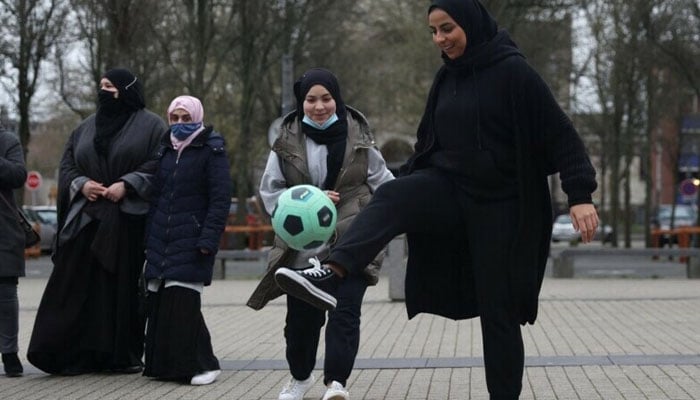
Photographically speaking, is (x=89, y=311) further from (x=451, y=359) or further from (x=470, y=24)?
(x=470, y=24)

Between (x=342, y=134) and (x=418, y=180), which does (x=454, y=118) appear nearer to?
(x=418, y=180)

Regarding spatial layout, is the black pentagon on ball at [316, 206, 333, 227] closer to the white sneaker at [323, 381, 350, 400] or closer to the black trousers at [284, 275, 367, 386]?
the black trousers at [284, 275, 367, 386]

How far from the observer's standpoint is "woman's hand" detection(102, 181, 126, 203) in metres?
9.34

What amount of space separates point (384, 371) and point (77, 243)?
2.17m

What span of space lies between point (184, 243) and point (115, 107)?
1.21 metres

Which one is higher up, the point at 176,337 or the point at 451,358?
the point at 176,337

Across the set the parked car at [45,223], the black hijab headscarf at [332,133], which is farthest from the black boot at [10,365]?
the parked car at [45,223]

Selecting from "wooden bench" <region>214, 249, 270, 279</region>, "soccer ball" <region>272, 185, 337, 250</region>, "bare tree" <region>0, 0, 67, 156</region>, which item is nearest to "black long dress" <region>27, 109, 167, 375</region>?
"soccer ball" <region>272, 185, 337, 250</region>

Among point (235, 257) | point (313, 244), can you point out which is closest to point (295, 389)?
point (313, 244)

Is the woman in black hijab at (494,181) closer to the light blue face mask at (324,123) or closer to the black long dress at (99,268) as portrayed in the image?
the light blue face mask at (324,123)

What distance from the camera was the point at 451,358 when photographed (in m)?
10.1

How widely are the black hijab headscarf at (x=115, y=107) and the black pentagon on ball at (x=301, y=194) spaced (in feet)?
9.18

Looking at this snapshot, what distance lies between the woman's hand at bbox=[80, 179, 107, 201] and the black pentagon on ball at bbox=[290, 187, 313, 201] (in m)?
2.67

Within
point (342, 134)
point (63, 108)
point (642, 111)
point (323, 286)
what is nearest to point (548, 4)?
point (642, 111)
